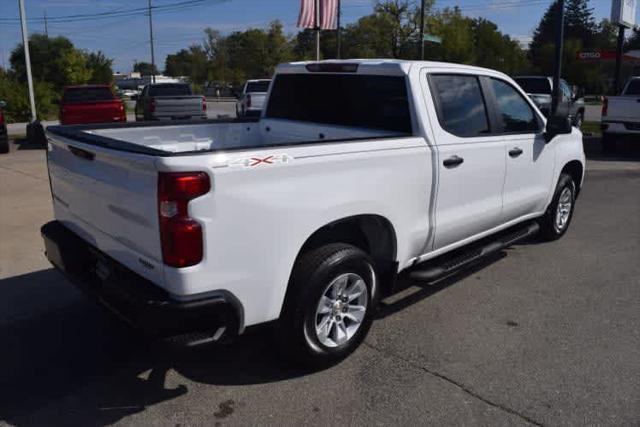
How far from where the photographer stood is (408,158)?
3869 mm

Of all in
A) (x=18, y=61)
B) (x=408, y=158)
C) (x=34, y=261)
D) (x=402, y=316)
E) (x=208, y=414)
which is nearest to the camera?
(x=208, y=414)

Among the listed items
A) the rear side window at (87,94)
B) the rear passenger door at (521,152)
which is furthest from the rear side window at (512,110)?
the rear side window at (87,94)

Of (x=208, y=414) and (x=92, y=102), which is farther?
(x=92, y=102)

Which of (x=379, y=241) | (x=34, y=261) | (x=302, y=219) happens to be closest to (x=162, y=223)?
(x=302, y=219)

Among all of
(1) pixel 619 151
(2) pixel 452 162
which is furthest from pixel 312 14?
(2) pixel 452 162

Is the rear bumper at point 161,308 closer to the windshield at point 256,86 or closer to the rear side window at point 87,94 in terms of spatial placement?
the rear side window at point 87,94

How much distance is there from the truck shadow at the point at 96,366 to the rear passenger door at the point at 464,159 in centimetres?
89

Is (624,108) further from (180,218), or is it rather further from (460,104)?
(180,218)

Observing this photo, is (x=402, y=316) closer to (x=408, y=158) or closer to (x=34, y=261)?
(x=408, y=158)

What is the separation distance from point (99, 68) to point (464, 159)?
48175mm

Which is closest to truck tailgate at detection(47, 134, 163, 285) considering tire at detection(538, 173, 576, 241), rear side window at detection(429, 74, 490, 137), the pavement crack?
the pavement crack

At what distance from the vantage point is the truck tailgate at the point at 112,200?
293cm

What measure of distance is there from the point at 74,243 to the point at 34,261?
234 centimetres

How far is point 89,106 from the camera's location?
1639cm
